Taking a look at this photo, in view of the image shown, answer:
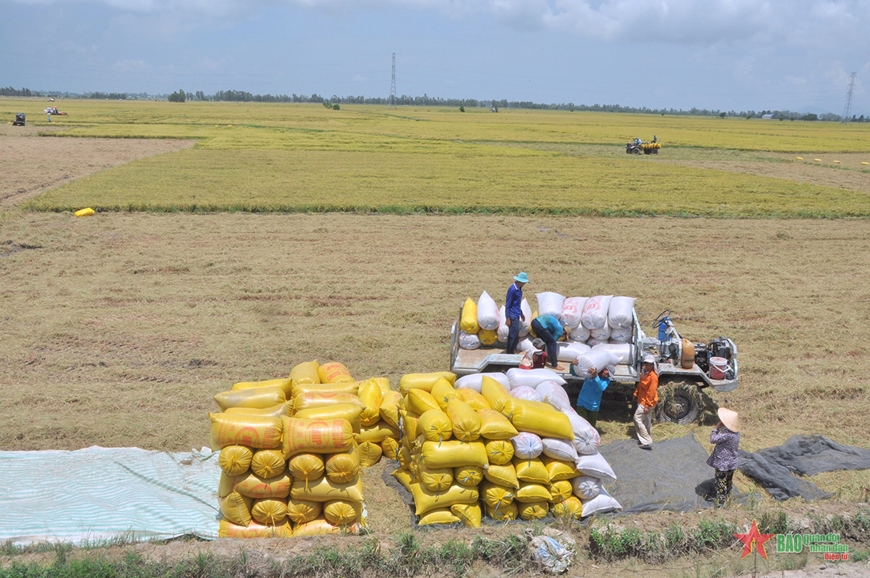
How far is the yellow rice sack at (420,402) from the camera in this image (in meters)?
6.84

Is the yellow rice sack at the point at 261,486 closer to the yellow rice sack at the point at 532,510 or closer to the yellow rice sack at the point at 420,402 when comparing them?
the yellow rice sack at the point at 420,402

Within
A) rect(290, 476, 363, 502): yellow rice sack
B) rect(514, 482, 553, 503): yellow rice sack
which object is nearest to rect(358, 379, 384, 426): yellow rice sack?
rect(290, 476, 363, 502): yellow rice sack

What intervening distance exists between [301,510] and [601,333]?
16.0ft

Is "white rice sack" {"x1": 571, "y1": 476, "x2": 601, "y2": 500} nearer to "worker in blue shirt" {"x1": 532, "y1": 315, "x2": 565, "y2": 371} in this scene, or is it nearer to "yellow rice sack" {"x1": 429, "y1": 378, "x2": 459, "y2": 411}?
"yellow rice sack" {"x1": 429, "y1": 378, "x2": 459, "y2": 411}

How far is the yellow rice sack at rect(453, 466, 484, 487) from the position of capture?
6.15 meters

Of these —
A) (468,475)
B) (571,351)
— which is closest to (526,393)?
(468,475)

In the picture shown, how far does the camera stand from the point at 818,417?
29.3 ft

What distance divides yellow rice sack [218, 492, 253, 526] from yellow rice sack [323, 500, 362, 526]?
72 centimetres

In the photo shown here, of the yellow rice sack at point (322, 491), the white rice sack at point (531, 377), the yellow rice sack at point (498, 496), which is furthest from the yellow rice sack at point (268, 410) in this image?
the white rice sack at point (531, 377)

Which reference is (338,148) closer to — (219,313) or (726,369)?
(219,313)

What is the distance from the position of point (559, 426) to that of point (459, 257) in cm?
1056

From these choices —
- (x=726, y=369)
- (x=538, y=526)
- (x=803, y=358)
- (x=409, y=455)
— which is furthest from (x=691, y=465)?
(x=803, y=358)

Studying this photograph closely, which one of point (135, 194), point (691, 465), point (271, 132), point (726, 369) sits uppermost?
point (271, 132)

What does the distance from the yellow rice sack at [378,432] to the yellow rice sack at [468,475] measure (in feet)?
4.82
